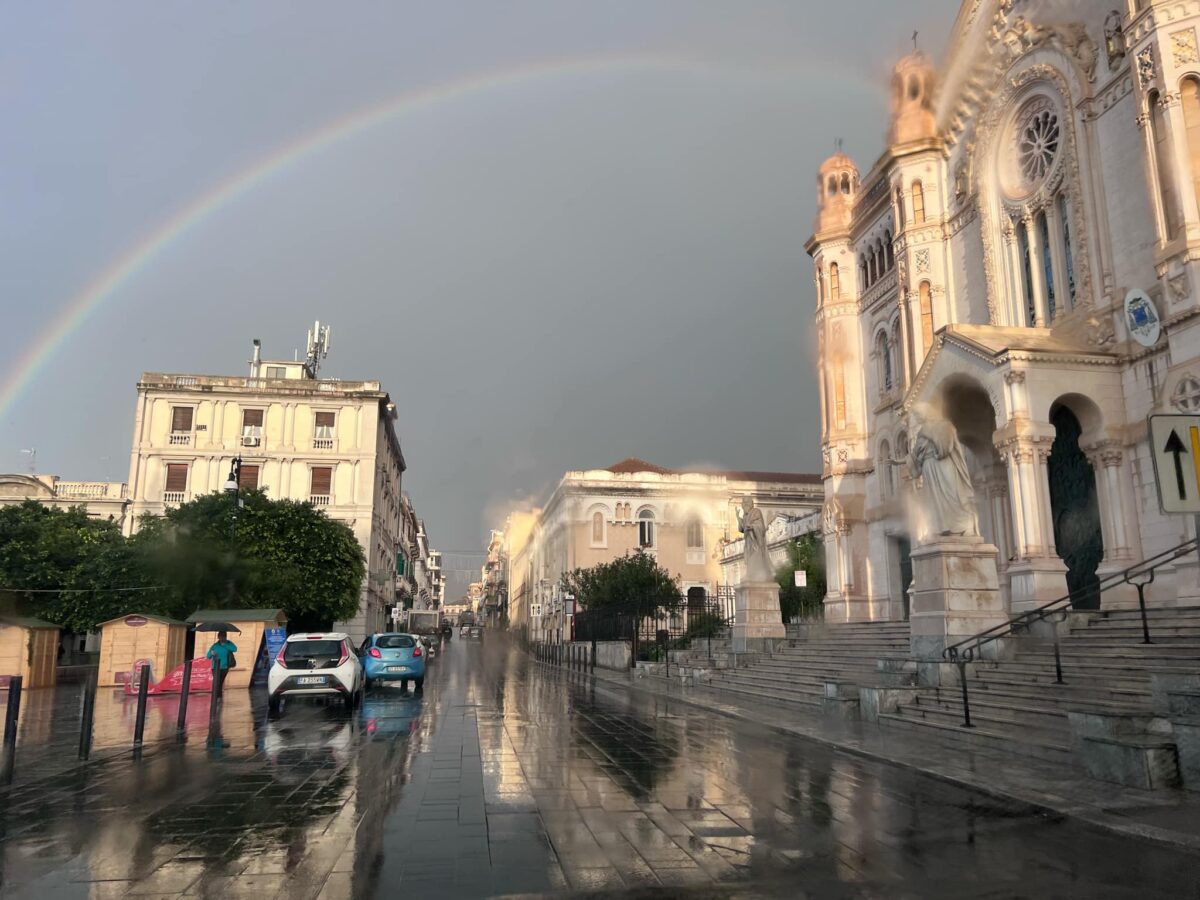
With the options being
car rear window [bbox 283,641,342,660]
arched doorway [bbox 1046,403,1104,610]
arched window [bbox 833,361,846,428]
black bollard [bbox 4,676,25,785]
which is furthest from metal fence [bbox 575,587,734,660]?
black bollard [bbox 4,676,25,785]

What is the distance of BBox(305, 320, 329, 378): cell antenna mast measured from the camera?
61.1m

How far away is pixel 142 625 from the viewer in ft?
76.2

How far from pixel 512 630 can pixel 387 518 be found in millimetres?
54041

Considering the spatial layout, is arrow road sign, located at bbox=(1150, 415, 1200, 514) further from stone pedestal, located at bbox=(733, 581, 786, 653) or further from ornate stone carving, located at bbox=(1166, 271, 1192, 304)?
stone pedestal, located at bbox=(733, 581, 786, 653)

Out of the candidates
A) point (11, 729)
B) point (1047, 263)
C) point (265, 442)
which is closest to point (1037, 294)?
point (1047, 263)

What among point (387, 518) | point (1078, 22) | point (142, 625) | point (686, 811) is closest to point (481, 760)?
point (686, 811)

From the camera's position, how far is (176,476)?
158 ft

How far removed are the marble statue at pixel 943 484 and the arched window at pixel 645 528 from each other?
47684 millimetres

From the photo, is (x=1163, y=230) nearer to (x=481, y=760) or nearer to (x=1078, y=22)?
(x=1078, y=22)

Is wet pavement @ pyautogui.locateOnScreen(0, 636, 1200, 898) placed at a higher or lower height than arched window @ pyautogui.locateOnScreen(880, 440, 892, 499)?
lower

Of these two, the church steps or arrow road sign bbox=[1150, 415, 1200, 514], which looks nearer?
arrow road sign bbox=[1150, 415, 1200, 514]

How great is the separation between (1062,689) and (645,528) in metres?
53.3

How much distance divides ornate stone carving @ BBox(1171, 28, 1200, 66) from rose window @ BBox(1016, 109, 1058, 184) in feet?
15.6

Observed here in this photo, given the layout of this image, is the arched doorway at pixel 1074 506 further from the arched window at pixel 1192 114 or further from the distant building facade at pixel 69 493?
the distant building facade at pixel 69 493
